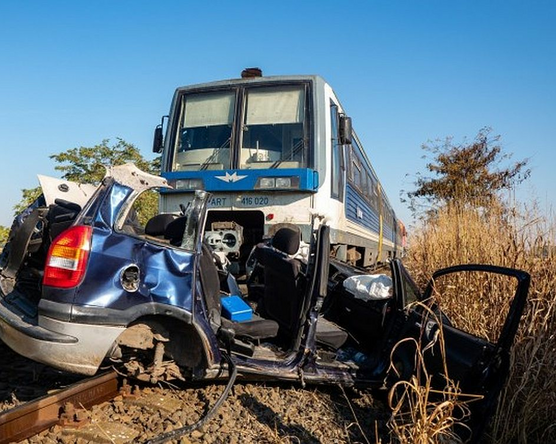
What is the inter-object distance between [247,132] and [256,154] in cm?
37

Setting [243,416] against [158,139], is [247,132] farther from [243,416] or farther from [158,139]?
[243,416]

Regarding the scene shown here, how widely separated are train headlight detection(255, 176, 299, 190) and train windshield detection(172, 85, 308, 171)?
0.77ft

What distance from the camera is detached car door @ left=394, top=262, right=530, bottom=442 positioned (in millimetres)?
2979

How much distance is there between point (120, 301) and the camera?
9.55 feet

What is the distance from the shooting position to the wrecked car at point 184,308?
113 inches

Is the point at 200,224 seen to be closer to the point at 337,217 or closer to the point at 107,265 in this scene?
the point at 107,265

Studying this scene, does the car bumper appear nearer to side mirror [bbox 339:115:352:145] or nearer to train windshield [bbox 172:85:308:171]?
train windshield [bbox 172:85:308:171]

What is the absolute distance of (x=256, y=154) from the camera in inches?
280

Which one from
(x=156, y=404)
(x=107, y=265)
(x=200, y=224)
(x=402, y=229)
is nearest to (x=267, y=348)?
(x=156, y=404)

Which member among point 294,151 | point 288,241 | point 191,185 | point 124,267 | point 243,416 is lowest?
point 243,416

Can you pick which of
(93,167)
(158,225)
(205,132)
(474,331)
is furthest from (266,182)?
(93,167)

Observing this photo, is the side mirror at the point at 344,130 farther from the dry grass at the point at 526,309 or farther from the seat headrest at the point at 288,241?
the seat headrest at the point at 288,241

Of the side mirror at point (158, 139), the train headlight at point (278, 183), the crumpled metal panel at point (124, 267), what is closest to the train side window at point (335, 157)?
the train headlight at point (278, 183)

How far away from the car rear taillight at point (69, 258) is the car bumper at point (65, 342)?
0.75ft
